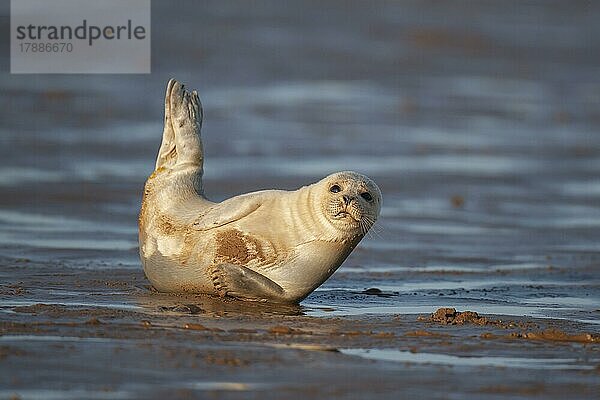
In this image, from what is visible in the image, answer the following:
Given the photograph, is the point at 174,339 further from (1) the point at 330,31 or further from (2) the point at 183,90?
(1) the point at 330,31

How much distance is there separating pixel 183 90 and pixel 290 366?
10.3ft

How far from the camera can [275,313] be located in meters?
7.89

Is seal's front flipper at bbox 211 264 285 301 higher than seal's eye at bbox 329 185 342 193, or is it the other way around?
seal's eye at bbox 329 185 342 193

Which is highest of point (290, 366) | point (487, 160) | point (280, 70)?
point (280, 70)

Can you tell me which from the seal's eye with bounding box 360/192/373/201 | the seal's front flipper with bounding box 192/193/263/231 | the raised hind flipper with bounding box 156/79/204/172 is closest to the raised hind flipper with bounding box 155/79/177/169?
the raised hind flipper with bounding box 156/79/204/172

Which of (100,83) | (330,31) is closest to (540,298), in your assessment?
(100,83)

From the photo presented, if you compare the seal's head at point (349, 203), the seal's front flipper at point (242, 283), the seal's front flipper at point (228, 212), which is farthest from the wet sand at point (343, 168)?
the seal's front flipper at point (228, 212)

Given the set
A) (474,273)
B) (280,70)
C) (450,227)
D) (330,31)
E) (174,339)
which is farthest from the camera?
(330,31)

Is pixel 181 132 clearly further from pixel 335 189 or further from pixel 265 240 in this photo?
pixel 335 189

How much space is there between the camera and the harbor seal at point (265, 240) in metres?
8.00

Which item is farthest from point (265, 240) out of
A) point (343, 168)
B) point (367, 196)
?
point (343, 168)

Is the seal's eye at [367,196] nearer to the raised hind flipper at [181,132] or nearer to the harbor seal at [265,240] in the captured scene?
the harbor seal at [265,240]

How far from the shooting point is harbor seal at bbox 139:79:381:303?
8.00 meters

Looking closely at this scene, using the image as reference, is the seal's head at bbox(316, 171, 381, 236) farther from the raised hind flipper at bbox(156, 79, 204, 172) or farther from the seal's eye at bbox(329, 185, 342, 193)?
the raised hind flipper at bbox(156, 79, 204, 172)
